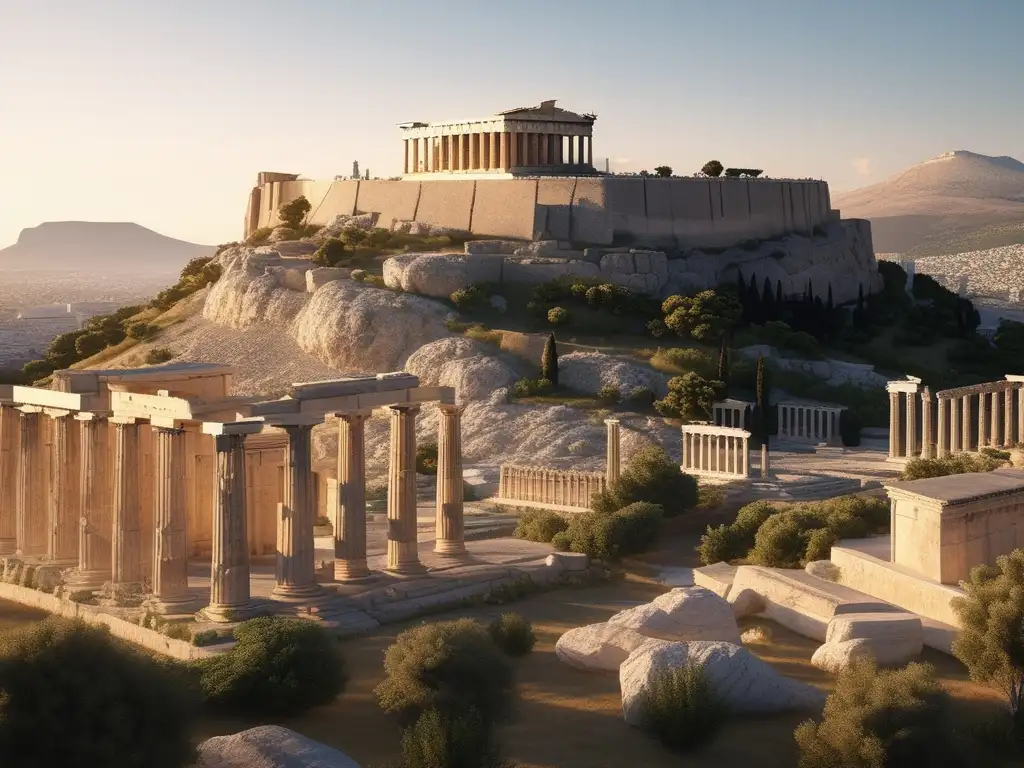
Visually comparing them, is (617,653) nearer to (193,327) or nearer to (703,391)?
(703,391)

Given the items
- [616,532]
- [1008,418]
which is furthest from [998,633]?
[1008,418]

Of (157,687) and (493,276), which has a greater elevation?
(493,276)

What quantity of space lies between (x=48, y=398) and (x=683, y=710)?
15.2m

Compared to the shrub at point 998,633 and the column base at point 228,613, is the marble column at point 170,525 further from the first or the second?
the shrub at point 998,633

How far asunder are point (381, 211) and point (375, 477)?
96.4 feet

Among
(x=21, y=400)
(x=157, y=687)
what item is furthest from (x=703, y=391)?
(x=157, y=687)

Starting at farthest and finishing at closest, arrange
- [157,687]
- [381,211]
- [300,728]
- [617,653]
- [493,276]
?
[381,211] < [493,276] < [617,653] < [300,728] < [157,687]

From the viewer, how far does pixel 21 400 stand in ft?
99.1

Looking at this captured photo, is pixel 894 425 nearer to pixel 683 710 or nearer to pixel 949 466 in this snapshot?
pixel 949 466

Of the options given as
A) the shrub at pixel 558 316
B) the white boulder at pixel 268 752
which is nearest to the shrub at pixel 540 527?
the white boulder at pixel 268 752

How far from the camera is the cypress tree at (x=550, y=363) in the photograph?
53.7 meters

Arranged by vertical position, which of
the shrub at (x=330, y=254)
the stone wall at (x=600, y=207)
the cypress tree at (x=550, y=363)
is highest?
the stone wall at (x=600, y=207)

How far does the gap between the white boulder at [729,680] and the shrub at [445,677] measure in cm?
187

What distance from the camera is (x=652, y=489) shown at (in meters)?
36.9
